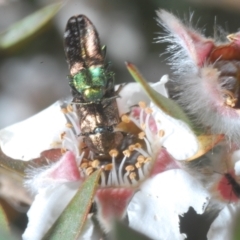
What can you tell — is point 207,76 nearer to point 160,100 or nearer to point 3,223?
point 160,100

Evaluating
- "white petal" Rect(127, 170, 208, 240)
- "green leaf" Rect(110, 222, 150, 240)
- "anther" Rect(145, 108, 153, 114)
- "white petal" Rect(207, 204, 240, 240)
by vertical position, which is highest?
"green leaf" Rect(110, 222, 150, 240)

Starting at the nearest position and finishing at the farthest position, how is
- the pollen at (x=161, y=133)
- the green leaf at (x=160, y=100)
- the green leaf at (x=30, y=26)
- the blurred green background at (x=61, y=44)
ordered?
the green leaf at (x=160, y=100) < the pollen at (x=161, y=133) < the green leaf at (x=30, y=26) < the blurred green background at (x=61, y=44)

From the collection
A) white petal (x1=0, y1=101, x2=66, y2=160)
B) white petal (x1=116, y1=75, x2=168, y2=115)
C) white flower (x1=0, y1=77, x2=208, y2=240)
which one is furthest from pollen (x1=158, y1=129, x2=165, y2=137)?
white petal (x1=0, y1=101, x2=66, y2=160)

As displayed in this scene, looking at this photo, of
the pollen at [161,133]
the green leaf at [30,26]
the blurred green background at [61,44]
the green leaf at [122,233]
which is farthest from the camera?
the blurred green background at [61,44]

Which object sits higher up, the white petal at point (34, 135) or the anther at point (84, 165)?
the white petal at point (34, 135)

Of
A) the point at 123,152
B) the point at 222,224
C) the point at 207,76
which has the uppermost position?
the point at 207,76

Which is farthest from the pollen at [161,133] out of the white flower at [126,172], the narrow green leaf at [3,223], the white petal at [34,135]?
the narrow green leaf at [3,223]

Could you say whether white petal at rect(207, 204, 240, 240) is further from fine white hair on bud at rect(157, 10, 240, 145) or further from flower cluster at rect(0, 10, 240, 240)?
fine white hair on bud at rect(157, 10, 240, 145)

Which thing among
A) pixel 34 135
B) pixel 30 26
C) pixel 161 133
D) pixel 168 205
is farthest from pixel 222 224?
pixel 30 26

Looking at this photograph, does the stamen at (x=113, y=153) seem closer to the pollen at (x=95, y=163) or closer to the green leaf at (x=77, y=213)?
the pollen at (x=95, y=163)
